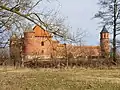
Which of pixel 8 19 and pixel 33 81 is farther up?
pixel 8 19

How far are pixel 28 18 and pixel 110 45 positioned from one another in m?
34.3

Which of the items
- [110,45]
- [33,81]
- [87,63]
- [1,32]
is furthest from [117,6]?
[1,32]

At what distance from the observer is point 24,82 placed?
22.1 m

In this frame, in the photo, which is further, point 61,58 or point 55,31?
point 61,58

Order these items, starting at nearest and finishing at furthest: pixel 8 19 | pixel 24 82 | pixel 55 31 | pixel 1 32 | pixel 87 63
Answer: pixel 55 31 < pixel 8 19 < pixel 1 32 < pixel 24 82 < pixel 87 63

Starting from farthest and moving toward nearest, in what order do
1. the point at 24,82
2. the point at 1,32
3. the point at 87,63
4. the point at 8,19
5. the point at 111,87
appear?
the point at 87,63 → the point at 24,82 → the point at 111,87 → the point at 1,32 → the point at 8,19

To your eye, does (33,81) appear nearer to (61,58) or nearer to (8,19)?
(8,19)

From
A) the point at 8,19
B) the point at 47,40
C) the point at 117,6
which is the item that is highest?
the point at 117,6

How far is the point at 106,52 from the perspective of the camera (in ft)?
161

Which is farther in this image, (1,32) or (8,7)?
(1,32)

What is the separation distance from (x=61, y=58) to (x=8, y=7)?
3231 cm

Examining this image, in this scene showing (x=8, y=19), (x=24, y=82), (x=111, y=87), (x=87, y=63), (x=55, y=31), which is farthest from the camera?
(x=87, y=63)

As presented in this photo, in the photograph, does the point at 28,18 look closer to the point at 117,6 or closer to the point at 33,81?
the point at 33,81

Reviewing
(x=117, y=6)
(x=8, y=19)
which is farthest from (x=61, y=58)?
(x=8, y=19)
